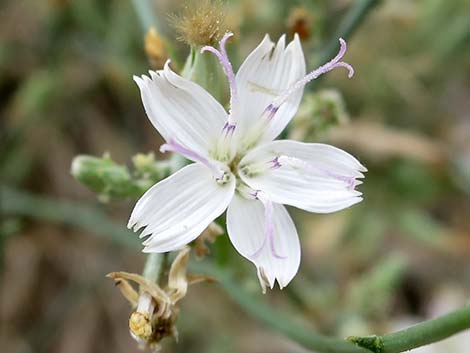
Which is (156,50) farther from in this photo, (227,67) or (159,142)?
(159,142)

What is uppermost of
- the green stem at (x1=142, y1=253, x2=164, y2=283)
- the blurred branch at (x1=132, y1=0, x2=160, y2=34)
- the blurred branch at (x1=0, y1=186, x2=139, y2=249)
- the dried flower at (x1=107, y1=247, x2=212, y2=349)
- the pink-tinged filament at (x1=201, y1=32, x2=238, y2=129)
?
the blurred branch at (x1=132, y1=0, x2=160, y2=34)

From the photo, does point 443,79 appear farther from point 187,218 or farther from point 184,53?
point 187,218

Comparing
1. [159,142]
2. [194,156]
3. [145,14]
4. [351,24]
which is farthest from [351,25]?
[159,142]

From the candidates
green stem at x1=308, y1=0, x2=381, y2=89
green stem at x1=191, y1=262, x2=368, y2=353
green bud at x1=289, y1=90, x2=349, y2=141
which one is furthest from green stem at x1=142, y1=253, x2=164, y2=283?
green stem at x1=308, y1=0, x2=381, y2=89

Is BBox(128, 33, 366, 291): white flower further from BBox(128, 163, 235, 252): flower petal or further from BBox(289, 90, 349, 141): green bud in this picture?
BBox(289, 90, 349, 141): green bud

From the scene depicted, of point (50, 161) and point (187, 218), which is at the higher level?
point (50, 161)

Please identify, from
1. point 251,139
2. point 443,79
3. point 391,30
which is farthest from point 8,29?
point 251,139

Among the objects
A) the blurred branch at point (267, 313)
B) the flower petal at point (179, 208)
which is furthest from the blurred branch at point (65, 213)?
the flower petal at point (179, 208)
